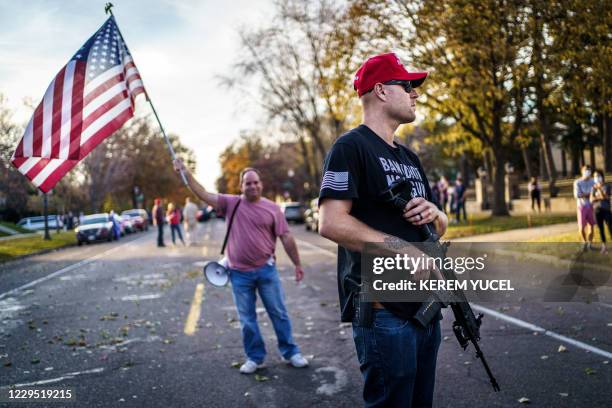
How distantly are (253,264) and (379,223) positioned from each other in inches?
135

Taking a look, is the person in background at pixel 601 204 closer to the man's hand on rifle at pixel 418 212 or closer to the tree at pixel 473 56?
the tree at pixel 473 56

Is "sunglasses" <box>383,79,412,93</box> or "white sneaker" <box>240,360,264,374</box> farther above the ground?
"sunglasses" <box>383,79,412,93</box>

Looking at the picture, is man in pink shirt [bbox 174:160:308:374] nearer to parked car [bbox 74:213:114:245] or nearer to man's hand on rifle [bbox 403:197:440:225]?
man's hand on rifle [bbox 403:197:440:225]

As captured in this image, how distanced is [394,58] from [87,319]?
743cm

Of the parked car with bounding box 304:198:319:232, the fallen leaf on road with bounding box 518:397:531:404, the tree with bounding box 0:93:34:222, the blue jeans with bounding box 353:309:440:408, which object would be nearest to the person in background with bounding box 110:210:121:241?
the tree with bounding box 0:93:34:222

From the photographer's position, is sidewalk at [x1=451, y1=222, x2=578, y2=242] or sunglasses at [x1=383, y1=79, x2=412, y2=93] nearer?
sunglasses at [x1=383, y1=79, x2=412, y2=93]

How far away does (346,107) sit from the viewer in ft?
84.0

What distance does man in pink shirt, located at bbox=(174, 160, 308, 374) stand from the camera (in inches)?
227

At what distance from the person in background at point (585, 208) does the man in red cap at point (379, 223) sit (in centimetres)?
1109

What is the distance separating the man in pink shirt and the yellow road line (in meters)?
1.85

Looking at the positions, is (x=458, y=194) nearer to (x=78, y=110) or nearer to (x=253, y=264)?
(x=253, y=264)

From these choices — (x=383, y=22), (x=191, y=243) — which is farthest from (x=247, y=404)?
(x=191, y=243)

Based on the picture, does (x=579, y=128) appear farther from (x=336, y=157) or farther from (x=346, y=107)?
(x=336, y=157)

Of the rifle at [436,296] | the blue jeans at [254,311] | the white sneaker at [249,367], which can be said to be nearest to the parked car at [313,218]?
the blue jeans at [254,311]
